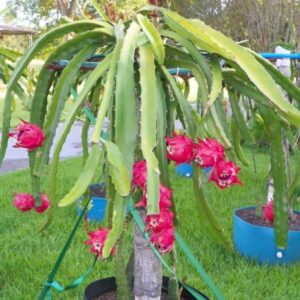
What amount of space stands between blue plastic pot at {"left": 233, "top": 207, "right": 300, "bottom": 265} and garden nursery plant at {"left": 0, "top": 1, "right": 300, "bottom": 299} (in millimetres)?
1119

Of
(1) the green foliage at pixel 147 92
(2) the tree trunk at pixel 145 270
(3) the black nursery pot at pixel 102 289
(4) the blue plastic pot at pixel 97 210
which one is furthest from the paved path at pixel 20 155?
(1) the green foliage at pixel 147 92

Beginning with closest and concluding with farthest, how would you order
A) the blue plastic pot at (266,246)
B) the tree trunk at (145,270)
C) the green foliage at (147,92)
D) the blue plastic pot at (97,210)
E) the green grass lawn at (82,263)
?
the green foliage at (147,92)
the tree trunk at (145,270)
the green grass lawn at (82,263)
the blue plastic pot at (266,246)
the blue plastic pot at (97,210)

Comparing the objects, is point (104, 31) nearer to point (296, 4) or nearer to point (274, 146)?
point (274, 146)

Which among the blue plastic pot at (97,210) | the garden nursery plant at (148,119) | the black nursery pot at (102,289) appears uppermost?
the garden nursery plant at (148,119)

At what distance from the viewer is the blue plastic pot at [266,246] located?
2574 millimetres

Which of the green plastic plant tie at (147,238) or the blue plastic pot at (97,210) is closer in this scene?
the green plastic plant tie at (147,238)

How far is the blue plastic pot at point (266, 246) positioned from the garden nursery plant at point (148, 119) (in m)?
1.12

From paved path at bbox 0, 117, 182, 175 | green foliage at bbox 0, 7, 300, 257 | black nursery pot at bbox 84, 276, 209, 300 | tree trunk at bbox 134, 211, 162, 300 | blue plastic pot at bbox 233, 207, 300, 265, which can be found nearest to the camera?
green foliage at bbox 0, 7, 300, 257

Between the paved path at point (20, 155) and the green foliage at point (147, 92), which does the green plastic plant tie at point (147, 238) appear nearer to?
the green foliage at point (147, 92)

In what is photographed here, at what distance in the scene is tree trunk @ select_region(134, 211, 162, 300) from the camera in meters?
1.43

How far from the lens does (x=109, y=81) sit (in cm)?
113

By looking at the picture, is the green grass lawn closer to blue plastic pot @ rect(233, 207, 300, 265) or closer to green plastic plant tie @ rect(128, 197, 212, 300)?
blue plastic pot @ rect(233, 207, 300, 265)

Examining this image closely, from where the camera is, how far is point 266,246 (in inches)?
102

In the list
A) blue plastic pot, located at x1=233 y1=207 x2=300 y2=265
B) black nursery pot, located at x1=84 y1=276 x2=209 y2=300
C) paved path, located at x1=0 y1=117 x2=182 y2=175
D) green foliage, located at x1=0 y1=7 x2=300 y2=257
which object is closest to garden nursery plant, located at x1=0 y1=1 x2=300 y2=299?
green foliage, located at x1=0 y1=7 x2=300 y2=257
